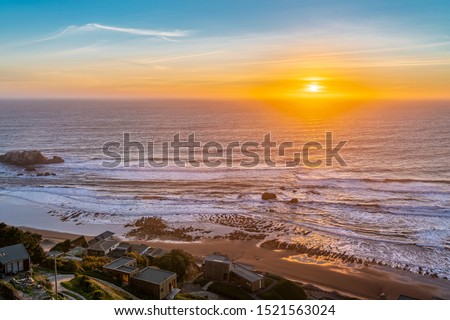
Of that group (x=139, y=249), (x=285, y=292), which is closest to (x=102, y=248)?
(x=139, y=249)

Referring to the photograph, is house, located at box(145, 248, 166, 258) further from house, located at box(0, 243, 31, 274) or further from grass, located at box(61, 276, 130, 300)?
house, located at box(0, 243, 31, 274)

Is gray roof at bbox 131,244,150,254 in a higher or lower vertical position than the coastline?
higher

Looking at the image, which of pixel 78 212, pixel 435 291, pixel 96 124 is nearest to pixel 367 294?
pixel 435 291

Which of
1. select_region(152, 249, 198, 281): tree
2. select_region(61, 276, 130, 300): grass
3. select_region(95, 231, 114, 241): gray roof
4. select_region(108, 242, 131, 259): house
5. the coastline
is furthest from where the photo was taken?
select_region(95, 231, 114, 241): gray roof

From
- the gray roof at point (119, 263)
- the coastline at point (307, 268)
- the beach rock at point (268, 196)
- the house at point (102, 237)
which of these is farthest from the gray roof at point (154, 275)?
the beach rock at point (268, 196)

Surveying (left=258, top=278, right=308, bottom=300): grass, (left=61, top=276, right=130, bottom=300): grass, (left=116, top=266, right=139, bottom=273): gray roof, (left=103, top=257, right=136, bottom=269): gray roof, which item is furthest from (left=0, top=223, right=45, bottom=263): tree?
(left=258, top=278, right=308, bottom=300): grass

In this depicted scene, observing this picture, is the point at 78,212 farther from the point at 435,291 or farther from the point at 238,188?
the point at 435,291
